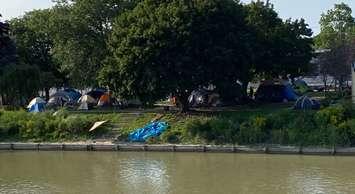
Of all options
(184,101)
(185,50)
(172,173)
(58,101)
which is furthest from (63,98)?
(172,173)

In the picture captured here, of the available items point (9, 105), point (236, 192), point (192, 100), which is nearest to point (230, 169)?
point (236, 192)

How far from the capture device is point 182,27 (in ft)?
112

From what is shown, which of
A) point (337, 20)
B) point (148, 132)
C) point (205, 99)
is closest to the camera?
point (148, 132)

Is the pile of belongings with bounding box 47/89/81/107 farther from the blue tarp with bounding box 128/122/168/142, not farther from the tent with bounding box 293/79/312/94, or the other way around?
the tent with bounding box 293/79/312/94

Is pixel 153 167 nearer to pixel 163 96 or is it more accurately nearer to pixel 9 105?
pixel 163 96

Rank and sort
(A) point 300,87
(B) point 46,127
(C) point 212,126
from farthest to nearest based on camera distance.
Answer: (A) point 300,87, (B) point 46,127, (C) point 212,126

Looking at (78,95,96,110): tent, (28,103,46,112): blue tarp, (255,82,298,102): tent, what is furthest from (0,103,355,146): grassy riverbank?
(255,82,298,102): tent

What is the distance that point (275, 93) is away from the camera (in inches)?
1759

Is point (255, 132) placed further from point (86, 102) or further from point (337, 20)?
point (337, 20)

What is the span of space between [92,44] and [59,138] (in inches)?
405

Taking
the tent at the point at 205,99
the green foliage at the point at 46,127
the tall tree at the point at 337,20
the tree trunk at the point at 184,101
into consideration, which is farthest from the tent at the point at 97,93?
the tall tree at the point at 337,20

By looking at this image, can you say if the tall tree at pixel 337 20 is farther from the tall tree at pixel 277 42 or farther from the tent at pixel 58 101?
the tent at pixel 58 101

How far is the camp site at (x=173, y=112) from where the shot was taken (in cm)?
2442

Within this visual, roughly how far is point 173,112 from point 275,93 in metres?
10.2
